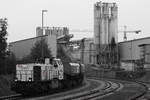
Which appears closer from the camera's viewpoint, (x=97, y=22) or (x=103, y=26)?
(x=103, y=26)

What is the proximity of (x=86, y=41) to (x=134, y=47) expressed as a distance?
26.8 metres

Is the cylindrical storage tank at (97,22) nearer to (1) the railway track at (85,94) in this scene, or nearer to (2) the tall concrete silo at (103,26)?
(2) the tall concrete silo at (103,26)

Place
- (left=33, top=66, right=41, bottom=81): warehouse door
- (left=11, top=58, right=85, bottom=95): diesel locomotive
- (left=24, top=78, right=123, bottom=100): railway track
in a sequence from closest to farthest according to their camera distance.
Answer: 1. (left=24, top=78, right=123, bottom=100): railway track
2. (left=11, top=58, right=85, bottom=95): diesel locomotive
3. (left=33, top=66, right=41, bottom=81): warehouse door

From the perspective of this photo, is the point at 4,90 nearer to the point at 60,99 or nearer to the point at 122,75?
the point at 60,99

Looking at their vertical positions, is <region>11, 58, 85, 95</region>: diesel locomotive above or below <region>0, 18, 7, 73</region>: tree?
below

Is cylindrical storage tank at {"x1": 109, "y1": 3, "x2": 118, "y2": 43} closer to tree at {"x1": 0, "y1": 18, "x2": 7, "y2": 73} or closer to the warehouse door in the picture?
tree at {"x1": 0, "y1": 18, "x2": 7, "y2": 73}

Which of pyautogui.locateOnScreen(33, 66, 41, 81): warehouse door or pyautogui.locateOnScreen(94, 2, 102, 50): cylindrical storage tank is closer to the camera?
pyautogui.locateOnScreen(33, 66, 41, 81): warehouse door

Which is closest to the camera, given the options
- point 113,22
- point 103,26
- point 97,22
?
point 103,26

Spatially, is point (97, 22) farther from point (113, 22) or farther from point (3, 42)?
point (3, 42)

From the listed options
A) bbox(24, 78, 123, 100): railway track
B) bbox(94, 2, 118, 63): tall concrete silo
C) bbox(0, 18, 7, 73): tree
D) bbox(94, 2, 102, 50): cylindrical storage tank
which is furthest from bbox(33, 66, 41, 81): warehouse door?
bbox(94, 2, 102, 50): cylindrical storage tank

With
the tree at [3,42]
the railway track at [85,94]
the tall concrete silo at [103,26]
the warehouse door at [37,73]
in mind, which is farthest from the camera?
the tall concrete silo at [103,26]

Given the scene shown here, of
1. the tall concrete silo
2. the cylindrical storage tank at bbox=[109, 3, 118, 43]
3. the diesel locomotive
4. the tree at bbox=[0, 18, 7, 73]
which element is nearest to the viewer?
the diesel locomotive

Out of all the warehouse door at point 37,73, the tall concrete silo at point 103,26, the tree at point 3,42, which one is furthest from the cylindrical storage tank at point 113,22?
the warehouse door at point 37,73

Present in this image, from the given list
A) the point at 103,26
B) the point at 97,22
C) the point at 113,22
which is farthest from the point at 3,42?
the point at 113,22
